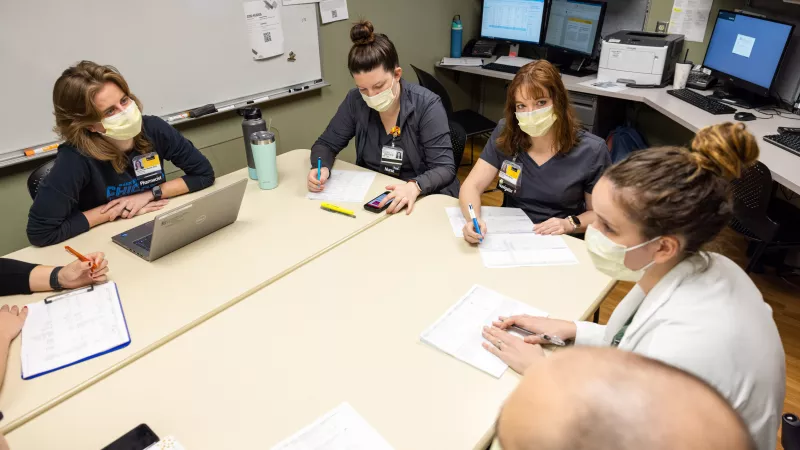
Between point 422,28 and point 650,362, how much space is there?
12.5 feet

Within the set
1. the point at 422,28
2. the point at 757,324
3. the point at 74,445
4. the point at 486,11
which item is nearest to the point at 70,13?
the point at 74,445

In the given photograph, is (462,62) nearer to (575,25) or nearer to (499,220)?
(575,25)

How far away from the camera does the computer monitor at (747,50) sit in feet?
8.65

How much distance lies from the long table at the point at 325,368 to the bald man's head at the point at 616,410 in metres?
0.48

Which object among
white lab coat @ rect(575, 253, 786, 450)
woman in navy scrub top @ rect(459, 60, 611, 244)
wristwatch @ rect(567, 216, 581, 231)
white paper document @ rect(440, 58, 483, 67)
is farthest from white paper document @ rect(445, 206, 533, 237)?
white paper document @ rect(440, 58, 483, 67)

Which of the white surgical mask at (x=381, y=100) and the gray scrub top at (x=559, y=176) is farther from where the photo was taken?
the white surgical mask at (x=381, y=100)

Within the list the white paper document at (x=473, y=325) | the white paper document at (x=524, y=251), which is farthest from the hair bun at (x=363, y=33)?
the white paper document at (x=473, y=325)

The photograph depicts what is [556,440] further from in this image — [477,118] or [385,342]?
[477,118]

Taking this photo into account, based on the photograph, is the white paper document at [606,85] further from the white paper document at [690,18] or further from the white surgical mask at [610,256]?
the white surgical mask at [610,256]

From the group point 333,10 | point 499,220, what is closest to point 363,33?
point 499,220

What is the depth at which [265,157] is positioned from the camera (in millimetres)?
1938

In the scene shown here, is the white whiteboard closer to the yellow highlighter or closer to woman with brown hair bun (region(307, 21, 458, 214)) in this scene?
woman with brown hair bun (region(307, 21, 458, 214))

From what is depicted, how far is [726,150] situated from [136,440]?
51.2 inches

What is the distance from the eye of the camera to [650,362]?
528 mm
